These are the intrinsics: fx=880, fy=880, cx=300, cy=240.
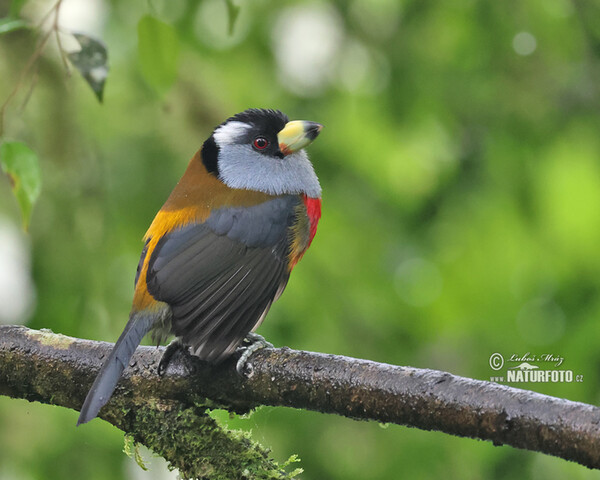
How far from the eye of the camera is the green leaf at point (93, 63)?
246cm

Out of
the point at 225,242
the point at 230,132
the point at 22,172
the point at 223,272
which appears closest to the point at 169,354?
the point at 223,272

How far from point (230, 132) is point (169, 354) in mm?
1229

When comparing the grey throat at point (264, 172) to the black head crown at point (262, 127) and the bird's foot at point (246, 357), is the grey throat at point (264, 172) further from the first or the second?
the bird's foot at point (246, 357)

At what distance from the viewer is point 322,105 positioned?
5.29m

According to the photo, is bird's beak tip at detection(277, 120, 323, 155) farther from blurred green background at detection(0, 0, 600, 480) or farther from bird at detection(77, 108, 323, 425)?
blurred green background at detection(0, 0, 600, 480)

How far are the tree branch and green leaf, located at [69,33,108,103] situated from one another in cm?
84

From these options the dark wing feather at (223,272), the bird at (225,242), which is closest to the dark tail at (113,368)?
the bird at (225,242)

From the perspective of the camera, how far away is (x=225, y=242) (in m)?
3.28

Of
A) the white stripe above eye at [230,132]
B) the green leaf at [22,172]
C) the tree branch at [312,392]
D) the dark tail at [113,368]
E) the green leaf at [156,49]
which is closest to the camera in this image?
the tree branch at [312,392]

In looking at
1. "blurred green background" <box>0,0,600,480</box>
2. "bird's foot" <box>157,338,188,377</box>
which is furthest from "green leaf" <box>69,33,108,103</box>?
"blurred green background" <box>0,0,600,480</box>

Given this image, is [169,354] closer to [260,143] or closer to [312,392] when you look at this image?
[312,392]

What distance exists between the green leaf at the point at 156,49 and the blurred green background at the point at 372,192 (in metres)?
1.48

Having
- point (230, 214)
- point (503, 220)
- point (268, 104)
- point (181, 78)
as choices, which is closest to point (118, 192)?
point (181, 78)

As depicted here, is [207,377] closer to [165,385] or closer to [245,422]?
[165,385]
